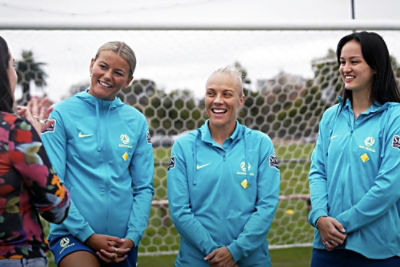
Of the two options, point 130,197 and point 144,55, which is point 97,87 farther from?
point 144,55

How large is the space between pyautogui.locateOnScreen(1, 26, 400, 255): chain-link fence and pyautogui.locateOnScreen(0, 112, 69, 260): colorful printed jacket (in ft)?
9.14

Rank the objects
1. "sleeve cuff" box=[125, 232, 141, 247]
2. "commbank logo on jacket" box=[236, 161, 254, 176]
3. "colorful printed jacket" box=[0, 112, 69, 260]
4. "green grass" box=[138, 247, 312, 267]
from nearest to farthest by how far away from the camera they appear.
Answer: "colorful printed jacket" box=[0, 112, 69, 260]
"sleeve cuff" box=[125, 232, 141, 247]
"commbank logo on jacket" box=[236, 161, 254, 176]
"green grass" box=[138, 247, 312, 267]

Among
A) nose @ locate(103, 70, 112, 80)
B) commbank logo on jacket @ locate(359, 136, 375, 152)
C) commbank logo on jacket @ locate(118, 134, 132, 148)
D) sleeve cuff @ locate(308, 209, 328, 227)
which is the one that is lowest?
sleeve cuff @ locate(308, 209, 328, 227)

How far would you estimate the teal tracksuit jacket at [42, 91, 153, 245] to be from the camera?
7.98ft

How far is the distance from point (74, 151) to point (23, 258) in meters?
0.78

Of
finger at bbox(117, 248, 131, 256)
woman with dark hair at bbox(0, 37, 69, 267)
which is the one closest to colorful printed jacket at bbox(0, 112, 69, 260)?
woman with dark hair at bbox(0, 37, 69, 267)

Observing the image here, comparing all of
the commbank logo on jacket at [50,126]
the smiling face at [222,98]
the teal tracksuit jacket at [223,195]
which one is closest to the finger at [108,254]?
the teal tracksuit jacket at [223,195]

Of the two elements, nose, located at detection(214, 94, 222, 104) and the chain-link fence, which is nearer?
nose, located at detection(214, 94, 222, 104)

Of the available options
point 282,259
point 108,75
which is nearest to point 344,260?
point 108,75

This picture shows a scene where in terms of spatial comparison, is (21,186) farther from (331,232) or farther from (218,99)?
(331,232)

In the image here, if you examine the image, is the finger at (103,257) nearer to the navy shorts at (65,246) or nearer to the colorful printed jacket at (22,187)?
the navy shorts at (65,246)

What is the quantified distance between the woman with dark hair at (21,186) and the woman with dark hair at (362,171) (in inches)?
53.0

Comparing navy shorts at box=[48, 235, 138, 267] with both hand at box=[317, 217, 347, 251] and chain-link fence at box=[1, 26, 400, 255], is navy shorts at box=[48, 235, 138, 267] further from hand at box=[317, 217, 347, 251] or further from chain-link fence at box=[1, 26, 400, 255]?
chain-link fence at box=[1, 26, 400, 255]

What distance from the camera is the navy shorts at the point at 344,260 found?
2.36 metres
